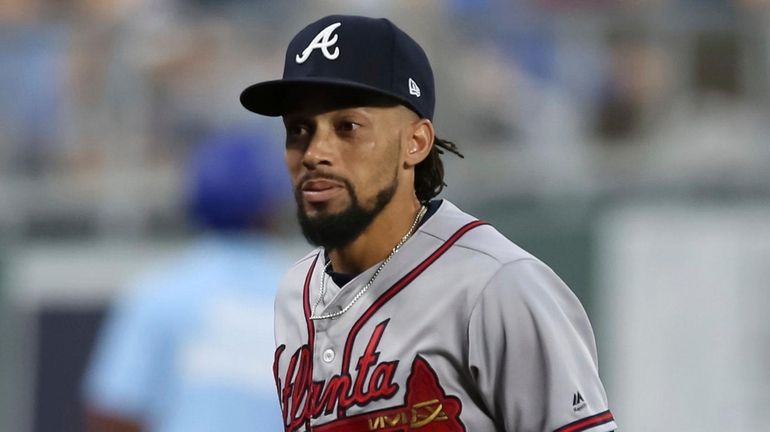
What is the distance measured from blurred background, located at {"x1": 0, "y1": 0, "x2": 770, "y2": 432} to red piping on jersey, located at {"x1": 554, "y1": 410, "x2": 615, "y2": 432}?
3.39m

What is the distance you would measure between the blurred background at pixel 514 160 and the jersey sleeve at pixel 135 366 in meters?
1.69

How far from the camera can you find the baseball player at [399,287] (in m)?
2.57

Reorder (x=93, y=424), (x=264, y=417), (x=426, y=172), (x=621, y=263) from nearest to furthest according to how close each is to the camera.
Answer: (x=426, y=172), (x=264, y=417), (x=93, y=424), (x=621, y=263)

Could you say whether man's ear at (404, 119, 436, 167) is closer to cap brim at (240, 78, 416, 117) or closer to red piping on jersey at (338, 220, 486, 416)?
cap brim at (240, 78, 416, 117)

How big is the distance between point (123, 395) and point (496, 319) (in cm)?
196

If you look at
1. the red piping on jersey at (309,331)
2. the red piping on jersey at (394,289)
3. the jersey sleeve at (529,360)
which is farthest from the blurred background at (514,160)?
the jersey sleeve at (529,360)

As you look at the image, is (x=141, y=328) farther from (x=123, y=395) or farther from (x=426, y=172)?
(x=426, y=172)

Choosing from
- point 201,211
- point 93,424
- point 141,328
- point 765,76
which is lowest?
point 93,424

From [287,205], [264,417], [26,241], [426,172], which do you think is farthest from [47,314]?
[426,172]

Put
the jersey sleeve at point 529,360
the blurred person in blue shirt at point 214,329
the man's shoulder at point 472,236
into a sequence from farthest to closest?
1. the blurred person in blue shirt at point 214,329
2. the man's shoulder at point 472,236
3. the jersey sleeve at point 529,360

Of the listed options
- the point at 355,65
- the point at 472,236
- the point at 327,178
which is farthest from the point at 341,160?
the point at 472,236

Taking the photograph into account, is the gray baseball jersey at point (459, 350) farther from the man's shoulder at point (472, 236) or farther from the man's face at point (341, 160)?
the man's face at point (341, 160)

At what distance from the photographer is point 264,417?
13.2ft

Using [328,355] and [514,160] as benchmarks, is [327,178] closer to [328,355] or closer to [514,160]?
[328,355]
